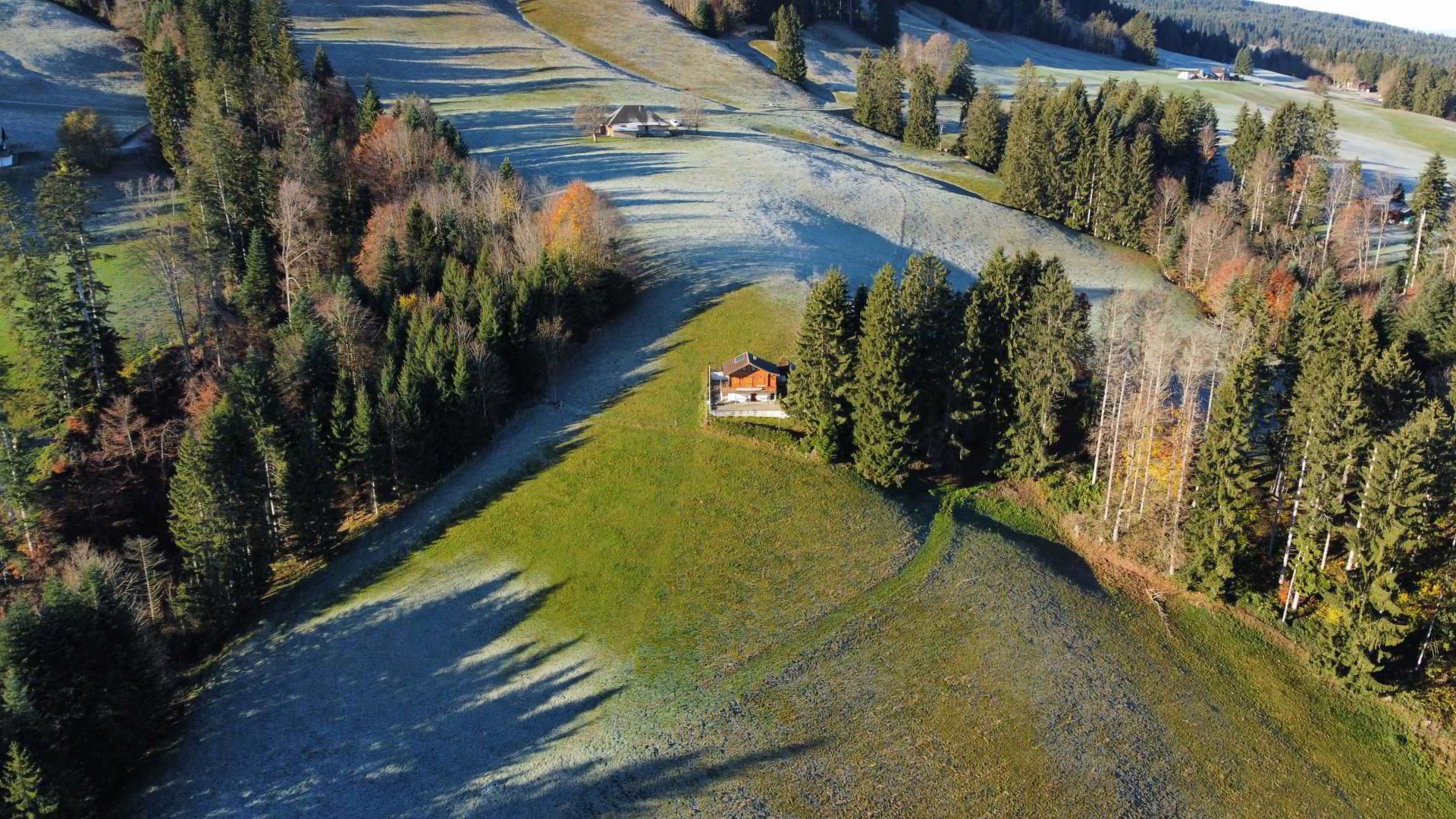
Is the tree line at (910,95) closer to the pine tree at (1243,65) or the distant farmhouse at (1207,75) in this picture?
the distant farmhouse at (1207,75)

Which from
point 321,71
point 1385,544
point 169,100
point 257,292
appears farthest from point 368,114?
point 1385,544

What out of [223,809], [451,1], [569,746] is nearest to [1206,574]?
[569,746]

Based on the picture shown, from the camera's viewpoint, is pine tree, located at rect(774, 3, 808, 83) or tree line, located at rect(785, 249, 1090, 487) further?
pine tree, located at rect(774, 3, 808, 83)

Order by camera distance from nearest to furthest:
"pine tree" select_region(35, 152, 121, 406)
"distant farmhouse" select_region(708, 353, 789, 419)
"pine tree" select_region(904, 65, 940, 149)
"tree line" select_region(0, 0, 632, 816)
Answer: "tree line" select_region(0, 0, 632, 816), "distant farmhouse" select_region(708, 353, 789, 419), "pine tree" select_region(35, 152, 121, 406), "pine tree" select_region(904, 65, 940, 149)

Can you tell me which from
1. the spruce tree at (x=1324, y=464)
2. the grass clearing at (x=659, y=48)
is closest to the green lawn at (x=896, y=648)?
the spruce tree at (x=1324, y=464)

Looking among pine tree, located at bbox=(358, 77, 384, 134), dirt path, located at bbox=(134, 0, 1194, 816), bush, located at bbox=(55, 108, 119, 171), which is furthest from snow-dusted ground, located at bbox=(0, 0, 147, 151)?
dirt path, located at bbox=(134, 0, 1194, 816)

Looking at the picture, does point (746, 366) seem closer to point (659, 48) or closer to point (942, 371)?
point (942, 371)

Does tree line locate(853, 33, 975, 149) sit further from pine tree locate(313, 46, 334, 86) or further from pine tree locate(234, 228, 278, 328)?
pine tree locate(234, 228, 278, 328)
